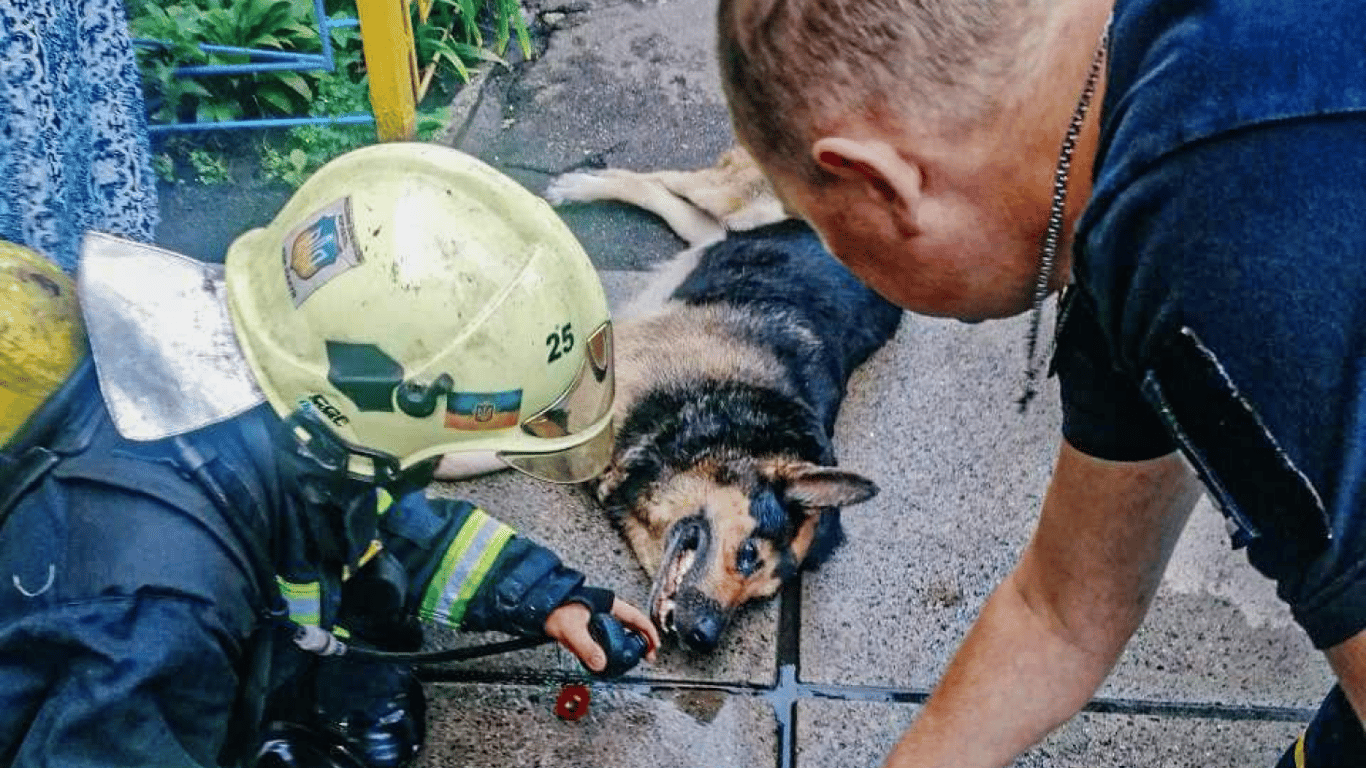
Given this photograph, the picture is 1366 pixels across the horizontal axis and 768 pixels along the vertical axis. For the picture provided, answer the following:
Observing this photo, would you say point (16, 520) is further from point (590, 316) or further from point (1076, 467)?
point (1076, 467)

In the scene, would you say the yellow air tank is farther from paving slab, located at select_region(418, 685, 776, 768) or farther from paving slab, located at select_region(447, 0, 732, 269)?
paving slab, located at select_region(447, 0, 732, 269)

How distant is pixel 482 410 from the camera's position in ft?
7.72

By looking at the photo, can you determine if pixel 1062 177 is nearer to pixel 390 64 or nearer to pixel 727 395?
pixel 727 395

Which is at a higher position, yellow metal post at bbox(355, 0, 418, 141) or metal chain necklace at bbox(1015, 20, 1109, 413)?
metal chain necklace at bbox(1015, 20, 1109, 413)

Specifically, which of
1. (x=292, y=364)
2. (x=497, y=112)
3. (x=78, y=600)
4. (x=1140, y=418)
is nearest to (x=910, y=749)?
(x=1140, y=418)

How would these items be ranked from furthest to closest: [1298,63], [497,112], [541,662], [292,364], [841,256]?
[497,112]
[541,662]
[292,364]
[841,256]
[1298,63]

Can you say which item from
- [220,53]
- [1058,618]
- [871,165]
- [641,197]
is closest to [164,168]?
[220,53]

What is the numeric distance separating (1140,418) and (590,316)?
972mm

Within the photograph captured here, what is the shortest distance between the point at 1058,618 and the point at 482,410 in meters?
1.03

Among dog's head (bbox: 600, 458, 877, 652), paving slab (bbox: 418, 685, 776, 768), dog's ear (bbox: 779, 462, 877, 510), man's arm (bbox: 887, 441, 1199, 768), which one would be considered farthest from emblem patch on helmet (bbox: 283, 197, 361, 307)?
dog's ear (bbox: 779, 462, 877, 510)

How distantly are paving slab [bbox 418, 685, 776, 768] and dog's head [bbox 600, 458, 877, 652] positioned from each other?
24 centimetres

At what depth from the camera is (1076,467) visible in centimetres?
206

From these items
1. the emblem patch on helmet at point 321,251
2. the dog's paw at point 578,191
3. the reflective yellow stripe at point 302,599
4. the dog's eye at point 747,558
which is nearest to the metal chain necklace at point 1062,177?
the emblem patch on helmet at point 321,251

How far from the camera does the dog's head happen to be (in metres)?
3.63
